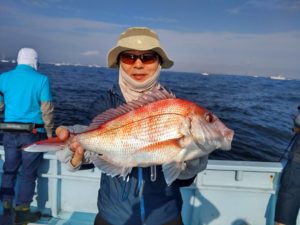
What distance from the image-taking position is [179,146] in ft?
7.45

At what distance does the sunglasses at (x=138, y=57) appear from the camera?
2.60 meters

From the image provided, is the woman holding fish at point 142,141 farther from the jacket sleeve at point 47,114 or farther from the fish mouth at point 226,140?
the jacket sleeve at point 47,114

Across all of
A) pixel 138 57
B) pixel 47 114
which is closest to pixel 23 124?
pixel 47 114

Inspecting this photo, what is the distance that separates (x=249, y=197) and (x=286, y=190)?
33.7 inches

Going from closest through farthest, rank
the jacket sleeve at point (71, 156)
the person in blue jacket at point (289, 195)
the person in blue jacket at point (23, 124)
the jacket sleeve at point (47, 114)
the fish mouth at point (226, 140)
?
the fish mouth at point (226, 140) → the jacket sleeve at point (71, 156) → the person in blue jacket at point (289, 195) → the person in blue jacket at point (23, 124) → the jacket sleeve at point (47, 114)

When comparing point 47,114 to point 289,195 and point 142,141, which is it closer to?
point 142,141

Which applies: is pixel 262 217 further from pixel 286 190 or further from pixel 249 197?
pixel 286 190

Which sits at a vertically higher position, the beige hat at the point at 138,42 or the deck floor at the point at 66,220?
the beige hat at the point at 138,42

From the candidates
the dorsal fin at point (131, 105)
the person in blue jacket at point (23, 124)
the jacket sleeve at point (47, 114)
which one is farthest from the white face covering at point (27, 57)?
the dorsal fin at point (131, 105)

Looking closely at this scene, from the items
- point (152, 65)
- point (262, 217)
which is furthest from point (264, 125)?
point (152, 65)

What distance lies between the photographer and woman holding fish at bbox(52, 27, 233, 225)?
2322 millimetres

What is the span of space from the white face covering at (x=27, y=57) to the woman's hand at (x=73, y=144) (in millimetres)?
3704

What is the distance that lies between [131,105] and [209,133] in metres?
0.70

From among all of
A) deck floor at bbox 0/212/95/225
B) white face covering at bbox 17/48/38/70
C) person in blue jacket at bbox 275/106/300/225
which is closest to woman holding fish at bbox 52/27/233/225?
person in blue jacket at bbox 275/106/300/225
